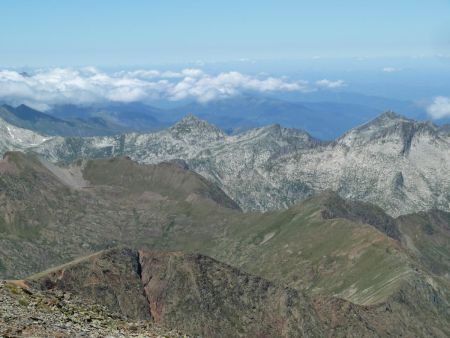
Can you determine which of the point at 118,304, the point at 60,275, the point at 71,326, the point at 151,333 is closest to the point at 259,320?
the point at 118,304

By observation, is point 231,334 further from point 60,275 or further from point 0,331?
point 0,331

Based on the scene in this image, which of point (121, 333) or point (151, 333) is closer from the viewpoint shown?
point (121, 333)

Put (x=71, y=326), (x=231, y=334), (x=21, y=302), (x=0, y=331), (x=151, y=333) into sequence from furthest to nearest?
(x=231, y=334) < (x=151, y=333) < (x=21, y=302) < (x=71, y=326) < (x=0, y=331)

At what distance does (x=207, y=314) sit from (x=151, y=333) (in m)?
121

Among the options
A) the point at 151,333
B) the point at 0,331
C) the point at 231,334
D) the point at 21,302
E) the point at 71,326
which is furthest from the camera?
the point at 231,334

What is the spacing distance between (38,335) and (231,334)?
446 ft

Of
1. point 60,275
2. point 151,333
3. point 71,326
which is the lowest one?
point 60,275

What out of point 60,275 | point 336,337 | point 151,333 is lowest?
point 336,337

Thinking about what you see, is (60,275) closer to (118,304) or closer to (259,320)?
(118,304)

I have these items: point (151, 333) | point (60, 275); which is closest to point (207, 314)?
point (60, 275)

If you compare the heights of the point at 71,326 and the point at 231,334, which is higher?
the point at 71,326

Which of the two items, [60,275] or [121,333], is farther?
[60,275]

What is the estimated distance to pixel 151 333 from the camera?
8100 cm

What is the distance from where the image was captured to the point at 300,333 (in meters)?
198
